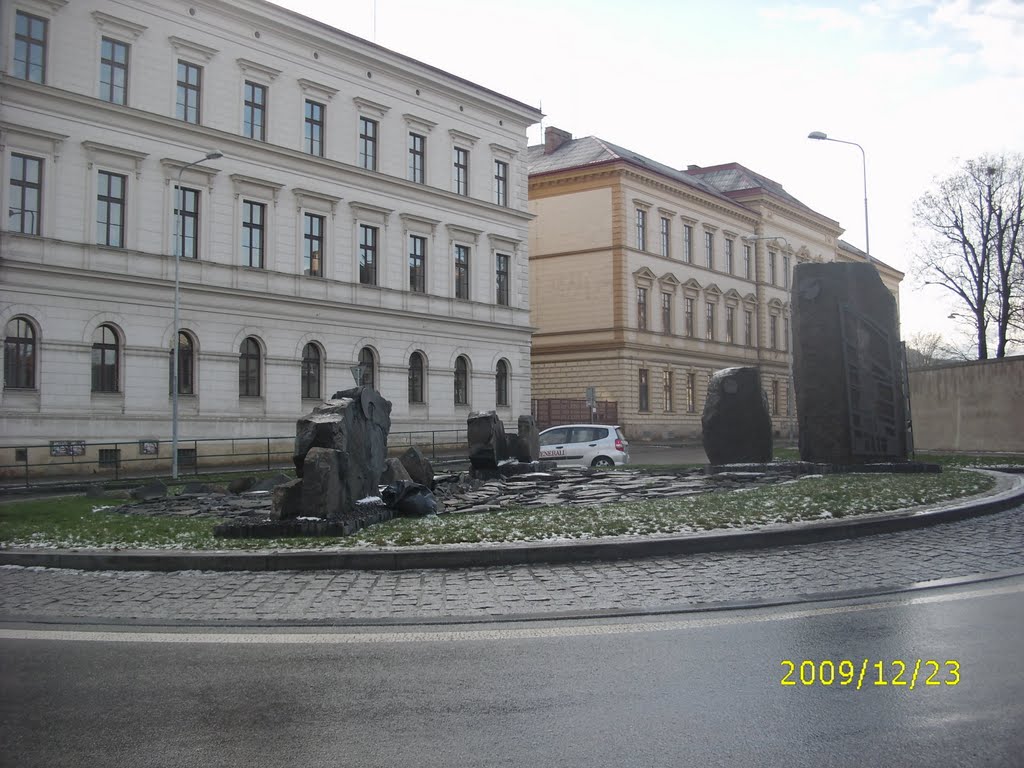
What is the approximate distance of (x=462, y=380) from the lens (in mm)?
43219

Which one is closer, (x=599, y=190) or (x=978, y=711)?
(x=978, y=711)

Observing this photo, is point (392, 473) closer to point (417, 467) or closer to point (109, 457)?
point (417, 467)

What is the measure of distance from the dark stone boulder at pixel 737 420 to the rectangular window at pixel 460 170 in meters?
25.4

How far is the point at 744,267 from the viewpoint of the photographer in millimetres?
66375

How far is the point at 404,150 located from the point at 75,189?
14.6m

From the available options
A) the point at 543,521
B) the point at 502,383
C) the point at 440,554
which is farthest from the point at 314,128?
the point at 440,554

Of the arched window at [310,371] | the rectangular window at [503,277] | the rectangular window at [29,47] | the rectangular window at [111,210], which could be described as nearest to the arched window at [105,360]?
the rectangular window at [111,210]

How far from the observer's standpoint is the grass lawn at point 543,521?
10445 mm

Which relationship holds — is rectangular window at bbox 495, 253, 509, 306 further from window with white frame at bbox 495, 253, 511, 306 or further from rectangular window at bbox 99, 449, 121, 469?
rectangular window at bbox 99, 449, 121, 469

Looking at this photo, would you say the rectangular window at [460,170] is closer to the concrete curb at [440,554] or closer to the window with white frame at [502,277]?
the window with white frame at [502,277]

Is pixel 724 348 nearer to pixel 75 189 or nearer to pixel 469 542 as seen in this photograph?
pixel 75 189

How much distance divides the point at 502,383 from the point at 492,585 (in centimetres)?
3682

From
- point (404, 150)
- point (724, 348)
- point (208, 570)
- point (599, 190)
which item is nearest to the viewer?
point (208, 570)

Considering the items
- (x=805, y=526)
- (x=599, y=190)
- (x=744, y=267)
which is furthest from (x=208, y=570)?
(x=744, y=267)
